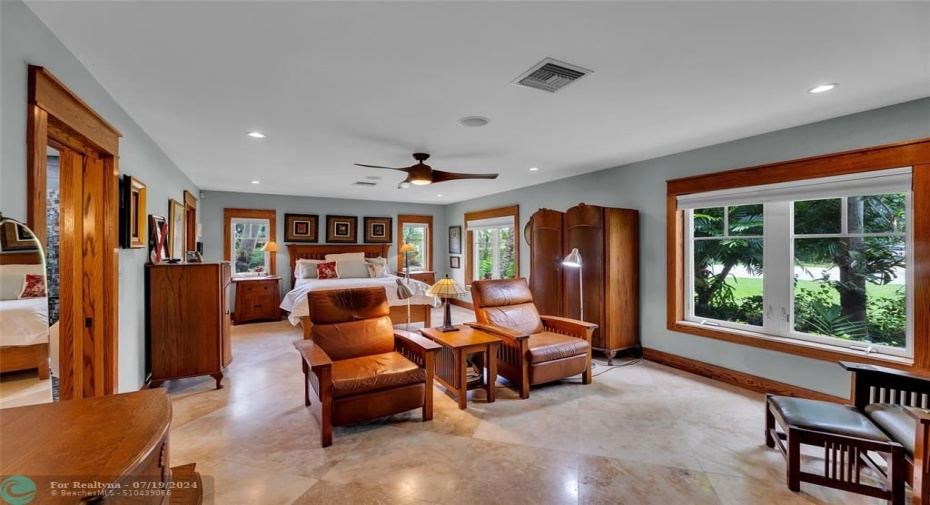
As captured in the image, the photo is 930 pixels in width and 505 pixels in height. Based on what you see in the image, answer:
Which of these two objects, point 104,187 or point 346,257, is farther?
point 346,257

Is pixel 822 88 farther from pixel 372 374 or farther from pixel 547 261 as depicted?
pixel 372 374

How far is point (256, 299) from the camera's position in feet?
22.1

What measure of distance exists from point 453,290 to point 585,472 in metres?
1.78

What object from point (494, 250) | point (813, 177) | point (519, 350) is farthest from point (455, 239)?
point (813, 177)

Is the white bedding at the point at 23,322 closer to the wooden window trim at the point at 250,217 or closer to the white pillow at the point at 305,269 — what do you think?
the white pillow at the point at 305,269

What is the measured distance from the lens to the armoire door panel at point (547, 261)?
481 centimetres

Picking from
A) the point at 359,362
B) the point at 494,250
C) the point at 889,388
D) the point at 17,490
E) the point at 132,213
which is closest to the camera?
the point at 17,490

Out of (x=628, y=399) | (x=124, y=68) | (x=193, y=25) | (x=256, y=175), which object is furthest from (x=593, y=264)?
(x=256, y=175)

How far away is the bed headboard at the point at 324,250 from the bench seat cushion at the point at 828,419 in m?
7.06

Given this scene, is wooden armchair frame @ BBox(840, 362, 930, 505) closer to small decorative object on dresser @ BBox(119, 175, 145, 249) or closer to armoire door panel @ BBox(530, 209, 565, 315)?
armoire door panel @ BBox(530, 209, 565, 315)

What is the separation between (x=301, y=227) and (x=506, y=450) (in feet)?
20.7

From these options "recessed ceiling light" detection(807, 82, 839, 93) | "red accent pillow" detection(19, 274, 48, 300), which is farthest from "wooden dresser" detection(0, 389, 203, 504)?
"recessed ceiling light" detection(807, 82, 839, 93)

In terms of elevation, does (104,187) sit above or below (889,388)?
above

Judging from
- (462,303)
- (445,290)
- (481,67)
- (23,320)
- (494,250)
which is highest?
(481,67)
